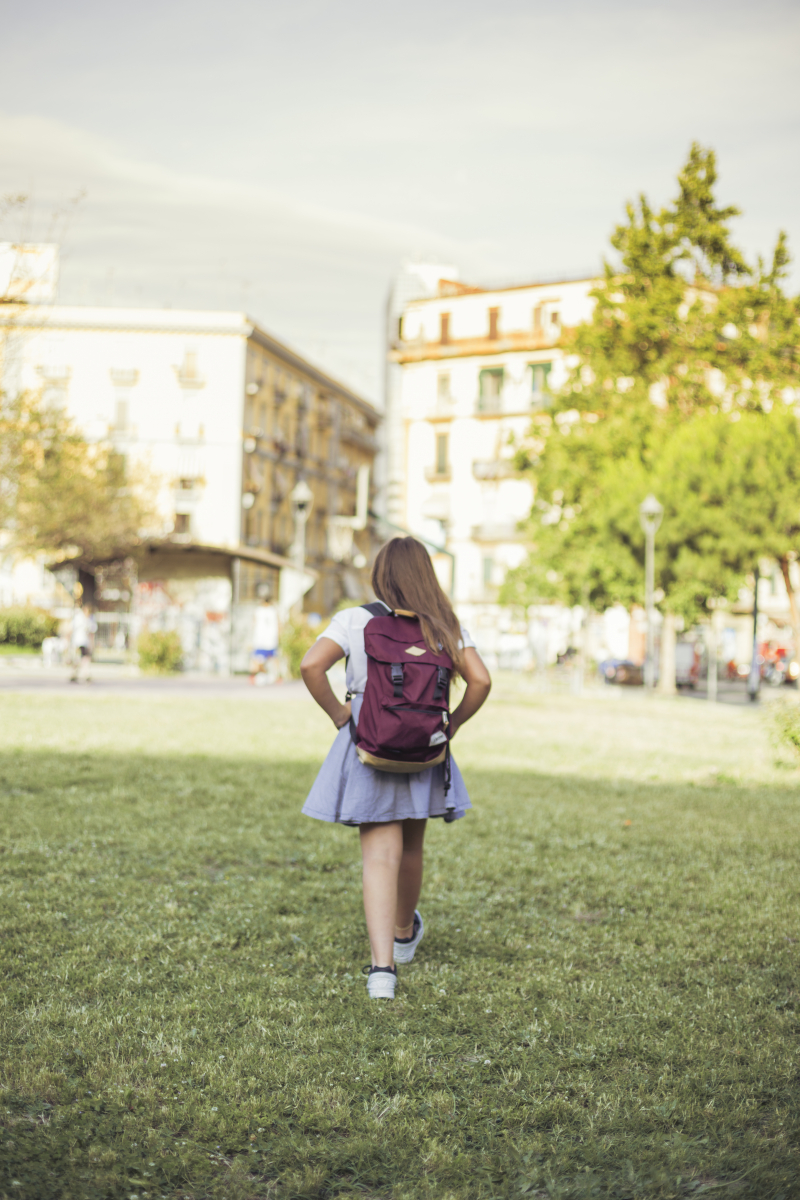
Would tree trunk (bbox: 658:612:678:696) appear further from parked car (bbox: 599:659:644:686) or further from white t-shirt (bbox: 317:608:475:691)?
white t-shirt (bbox: 317:608:475:691)

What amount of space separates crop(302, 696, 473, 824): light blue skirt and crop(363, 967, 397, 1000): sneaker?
560 millimetres

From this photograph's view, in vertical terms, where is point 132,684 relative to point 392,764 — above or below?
below

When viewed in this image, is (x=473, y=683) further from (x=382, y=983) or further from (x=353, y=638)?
(x=382, y=983)

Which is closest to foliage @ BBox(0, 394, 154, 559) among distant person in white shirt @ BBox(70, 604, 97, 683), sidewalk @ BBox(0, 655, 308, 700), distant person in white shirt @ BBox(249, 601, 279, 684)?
sidewalk @ BBox(0, 655, 308, 700)

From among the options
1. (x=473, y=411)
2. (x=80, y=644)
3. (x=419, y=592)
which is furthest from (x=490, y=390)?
(x=419, y=592)

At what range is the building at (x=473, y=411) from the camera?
61750mm

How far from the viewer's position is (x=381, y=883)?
14.7 ft

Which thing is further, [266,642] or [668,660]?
[668,660]

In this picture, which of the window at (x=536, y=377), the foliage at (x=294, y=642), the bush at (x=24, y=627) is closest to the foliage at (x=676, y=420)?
the foliage at (x=294, y=642)

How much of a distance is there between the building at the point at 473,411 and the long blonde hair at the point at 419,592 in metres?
55.0

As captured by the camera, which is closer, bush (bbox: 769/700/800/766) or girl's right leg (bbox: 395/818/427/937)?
girl's right leg (bbox: 395/818/427/937)

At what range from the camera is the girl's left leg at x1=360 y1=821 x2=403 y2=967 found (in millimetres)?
4441

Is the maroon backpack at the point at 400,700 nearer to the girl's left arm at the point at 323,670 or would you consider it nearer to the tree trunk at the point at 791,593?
the girl's left arm at the point at 323,670

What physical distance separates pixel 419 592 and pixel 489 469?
5892 centimetres
